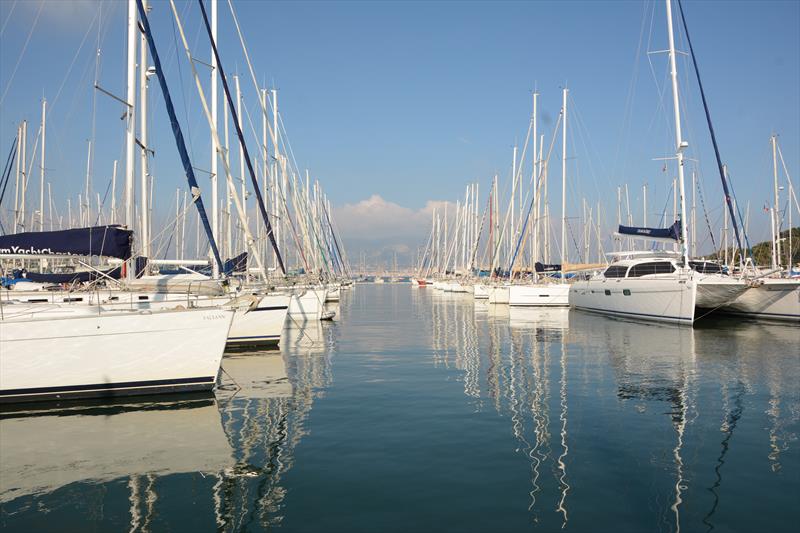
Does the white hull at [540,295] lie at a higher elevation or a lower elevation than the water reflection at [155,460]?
higher

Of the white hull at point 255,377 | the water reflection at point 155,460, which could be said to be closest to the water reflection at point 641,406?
the water reflection at point 155,460

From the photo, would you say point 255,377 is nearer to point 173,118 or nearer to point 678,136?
point 173,118

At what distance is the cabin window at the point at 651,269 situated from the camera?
30723 mm

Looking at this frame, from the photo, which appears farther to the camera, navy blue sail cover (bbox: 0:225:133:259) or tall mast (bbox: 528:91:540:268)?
tall mast (bbox: 528:91:540:268)

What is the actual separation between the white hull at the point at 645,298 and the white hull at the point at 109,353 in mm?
22981

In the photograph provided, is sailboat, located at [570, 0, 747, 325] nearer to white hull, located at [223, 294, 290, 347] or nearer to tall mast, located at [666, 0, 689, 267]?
tall mast, located at [666, 0, 689, 267]

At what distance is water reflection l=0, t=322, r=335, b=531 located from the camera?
629 centimetres

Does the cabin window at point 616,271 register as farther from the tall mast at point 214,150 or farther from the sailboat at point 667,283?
the tall mast at point 214,150

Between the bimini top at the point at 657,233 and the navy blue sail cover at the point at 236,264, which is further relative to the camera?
the bimini top at the point at 657,233

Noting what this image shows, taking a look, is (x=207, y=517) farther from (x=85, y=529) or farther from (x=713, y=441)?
(x=713, y=441)

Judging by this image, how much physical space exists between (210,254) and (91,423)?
13.7 meters

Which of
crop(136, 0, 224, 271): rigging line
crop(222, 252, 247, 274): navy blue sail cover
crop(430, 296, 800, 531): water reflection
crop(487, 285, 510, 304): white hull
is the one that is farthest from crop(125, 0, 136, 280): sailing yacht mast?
crop(487, 285, 510, 304): white hull

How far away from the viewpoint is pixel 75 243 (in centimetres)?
1509

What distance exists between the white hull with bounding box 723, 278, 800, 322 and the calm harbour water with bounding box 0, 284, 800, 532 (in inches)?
613
